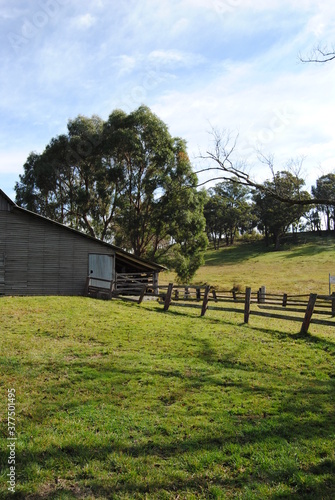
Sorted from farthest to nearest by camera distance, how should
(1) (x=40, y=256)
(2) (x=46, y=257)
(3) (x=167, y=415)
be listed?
(2) (x=46, y=257)
(1) (x=40, y=256)
(3) (x=167, y=415)

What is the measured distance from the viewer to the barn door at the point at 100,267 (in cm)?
2242

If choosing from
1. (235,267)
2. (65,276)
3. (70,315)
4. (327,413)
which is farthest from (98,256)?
(235,267)

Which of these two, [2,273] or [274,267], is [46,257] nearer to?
[2,273]

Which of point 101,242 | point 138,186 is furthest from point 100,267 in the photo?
point 138,186

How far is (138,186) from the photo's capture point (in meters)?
34.1

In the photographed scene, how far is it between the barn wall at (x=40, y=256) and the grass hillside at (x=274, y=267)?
19.7 m

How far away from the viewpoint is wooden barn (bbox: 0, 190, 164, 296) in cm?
2012

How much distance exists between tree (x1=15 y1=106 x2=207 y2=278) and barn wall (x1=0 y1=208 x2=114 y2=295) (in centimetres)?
1206

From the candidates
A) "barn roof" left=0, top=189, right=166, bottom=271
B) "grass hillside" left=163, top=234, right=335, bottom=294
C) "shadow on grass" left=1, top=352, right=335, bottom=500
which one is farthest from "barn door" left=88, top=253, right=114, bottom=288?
"grass hillside" left=163, top=234, right=335, bottom=294

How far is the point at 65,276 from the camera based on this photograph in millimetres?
21578

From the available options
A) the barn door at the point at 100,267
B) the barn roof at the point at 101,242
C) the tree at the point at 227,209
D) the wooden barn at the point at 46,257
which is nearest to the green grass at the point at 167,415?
the wooden barn at the point at 46,257

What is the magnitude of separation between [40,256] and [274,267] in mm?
41071

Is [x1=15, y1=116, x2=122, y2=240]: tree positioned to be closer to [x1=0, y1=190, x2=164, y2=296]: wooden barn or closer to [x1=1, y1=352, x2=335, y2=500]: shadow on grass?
[x1=0, y1=190, x2=164, y2=296]: wooden barn

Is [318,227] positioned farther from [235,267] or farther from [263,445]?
[263,445]
